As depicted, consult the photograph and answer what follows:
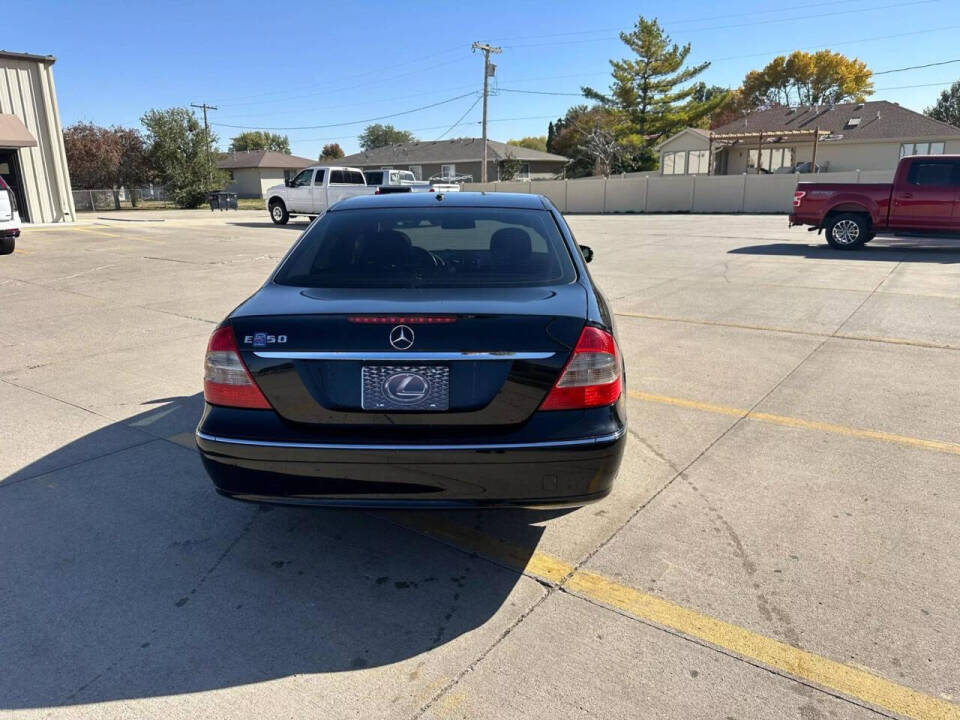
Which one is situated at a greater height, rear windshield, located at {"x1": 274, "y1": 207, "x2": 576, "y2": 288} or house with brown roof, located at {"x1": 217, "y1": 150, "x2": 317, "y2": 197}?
house with brown roof, located at {"x1": 217, "y1": 150, "x2": 317, "y2": 197}

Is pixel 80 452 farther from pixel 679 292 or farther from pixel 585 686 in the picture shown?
pixel 679 292

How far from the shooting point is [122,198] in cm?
4662

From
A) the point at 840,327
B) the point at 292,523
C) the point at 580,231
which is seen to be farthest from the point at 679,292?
the point at 580,231

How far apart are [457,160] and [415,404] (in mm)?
55487

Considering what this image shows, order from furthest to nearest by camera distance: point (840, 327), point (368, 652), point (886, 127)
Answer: point (886, 127) < point (840, 327) < point (368, 652)

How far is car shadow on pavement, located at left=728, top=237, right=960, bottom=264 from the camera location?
14.0 metres

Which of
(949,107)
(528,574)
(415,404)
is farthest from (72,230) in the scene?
(949,107)

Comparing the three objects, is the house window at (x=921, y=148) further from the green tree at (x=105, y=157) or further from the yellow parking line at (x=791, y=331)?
the green tree at (x=105, y=157)

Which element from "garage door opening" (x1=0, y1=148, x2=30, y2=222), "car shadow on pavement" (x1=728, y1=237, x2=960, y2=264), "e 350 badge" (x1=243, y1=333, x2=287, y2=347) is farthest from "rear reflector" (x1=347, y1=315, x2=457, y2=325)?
"garage door opening" (x1=0, y1=148, x2=30, y2=222)

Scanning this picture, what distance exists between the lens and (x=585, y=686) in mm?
2334

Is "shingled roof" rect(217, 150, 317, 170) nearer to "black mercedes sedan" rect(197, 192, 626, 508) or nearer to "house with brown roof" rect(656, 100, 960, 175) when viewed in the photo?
"house with brown roof" rect(656, 100, 960, 175)

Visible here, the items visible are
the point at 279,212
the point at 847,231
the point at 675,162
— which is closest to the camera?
the point at 847,231

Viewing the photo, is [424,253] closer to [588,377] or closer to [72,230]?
[588,377]

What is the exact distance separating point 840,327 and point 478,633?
6.77 meters
